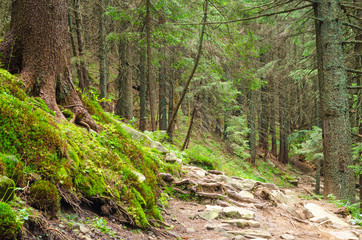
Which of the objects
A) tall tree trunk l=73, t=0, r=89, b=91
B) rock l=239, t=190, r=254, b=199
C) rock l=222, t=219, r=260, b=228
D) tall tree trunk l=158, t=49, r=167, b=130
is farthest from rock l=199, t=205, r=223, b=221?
tall tree trunk l=158, t=49, r=167, b=130

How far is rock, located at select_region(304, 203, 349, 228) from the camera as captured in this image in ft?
17.7

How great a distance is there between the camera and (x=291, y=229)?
16.0 ft

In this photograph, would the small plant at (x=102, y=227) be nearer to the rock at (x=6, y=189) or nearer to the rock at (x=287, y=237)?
the rock at (x=6, y=189)

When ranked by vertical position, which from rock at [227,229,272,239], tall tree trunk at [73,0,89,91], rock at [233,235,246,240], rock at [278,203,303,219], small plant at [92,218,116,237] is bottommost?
rock at [278,203,303,219]

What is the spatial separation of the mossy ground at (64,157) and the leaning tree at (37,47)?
1.11 feet

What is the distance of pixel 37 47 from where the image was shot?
153 inches

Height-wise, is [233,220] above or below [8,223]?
below

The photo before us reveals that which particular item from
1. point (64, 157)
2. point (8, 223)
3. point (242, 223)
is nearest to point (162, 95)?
point (242, 223)

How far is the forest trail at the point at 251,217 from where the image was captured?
13.0 feet

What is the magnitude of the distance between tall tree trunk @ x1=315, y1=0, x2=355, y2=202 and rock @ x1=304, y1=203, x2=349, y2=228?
1.64 m

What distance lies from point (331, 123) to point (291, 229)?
4027 millimetres

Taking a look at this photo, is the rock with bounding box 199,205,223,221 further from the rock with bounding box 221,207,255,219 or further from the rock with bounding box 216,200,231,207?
the rock with bounding box 216,200,231,207

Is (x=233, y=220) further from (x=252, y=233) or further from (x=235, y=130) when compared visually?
(x=235, y=130)

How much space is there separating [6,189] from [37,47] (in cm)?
290
